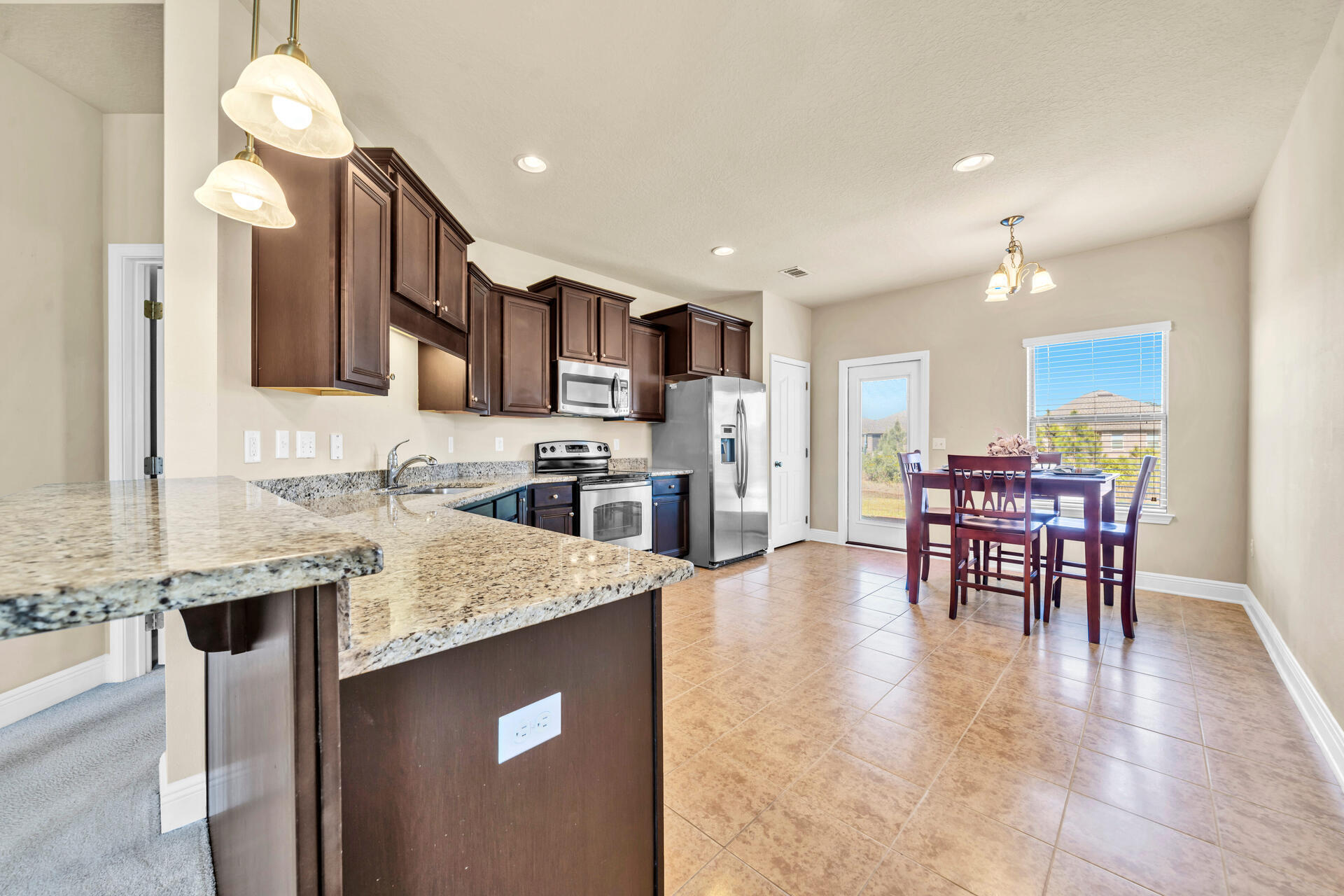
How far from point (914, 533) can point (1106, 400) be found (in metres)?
1.96

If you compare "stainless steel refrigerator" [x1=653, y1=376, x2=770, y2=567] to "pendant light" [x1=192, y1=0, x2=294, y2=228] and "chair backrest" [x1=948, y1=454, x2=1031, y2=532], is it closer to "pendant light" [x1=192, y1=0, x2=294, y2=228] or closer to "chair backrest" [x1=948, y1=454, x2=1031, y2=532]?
"chair backrest" [x1=948, y1=454, x2=1031, y2=532]

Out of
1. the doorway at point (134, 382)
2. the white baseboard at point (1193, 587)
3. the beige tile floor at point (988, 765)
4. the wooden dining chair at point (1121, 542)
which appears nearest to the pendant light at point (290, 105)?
the doorway at point (134, 382)

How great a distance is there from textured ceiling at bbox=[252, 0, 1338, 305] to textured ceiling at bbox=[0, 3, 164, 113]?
47 cm

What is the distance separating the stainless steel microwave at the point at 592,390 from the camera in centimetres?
394

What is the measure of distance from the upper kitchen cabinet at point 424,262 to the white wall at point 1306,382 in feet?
11.6

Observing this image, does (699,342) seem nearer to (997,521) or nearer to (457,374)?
(457,374)

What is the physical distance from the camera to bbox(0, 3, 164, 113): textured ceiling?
1825 mm


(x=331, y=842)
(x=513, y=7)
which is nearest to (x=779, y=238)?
(x=513, y=7)

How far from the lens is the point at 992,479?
3.02m

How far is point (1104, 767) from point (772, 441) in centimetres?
359

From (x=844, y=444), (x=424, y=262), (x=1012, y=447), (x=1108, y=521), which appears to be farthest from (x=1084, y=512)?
(x=424, y=262)

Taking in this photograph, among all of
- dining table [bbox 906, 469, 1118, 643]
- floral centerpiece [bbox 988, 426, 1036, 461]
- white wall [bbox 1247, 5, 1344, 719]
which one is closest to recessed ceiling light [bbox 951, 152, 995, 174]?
white wall [bbox 1247, 5, 1344, 719]

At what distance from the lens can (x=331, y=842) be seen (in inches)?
21.0

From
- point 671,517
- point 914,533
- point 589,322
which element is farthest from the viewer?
point 671,517
